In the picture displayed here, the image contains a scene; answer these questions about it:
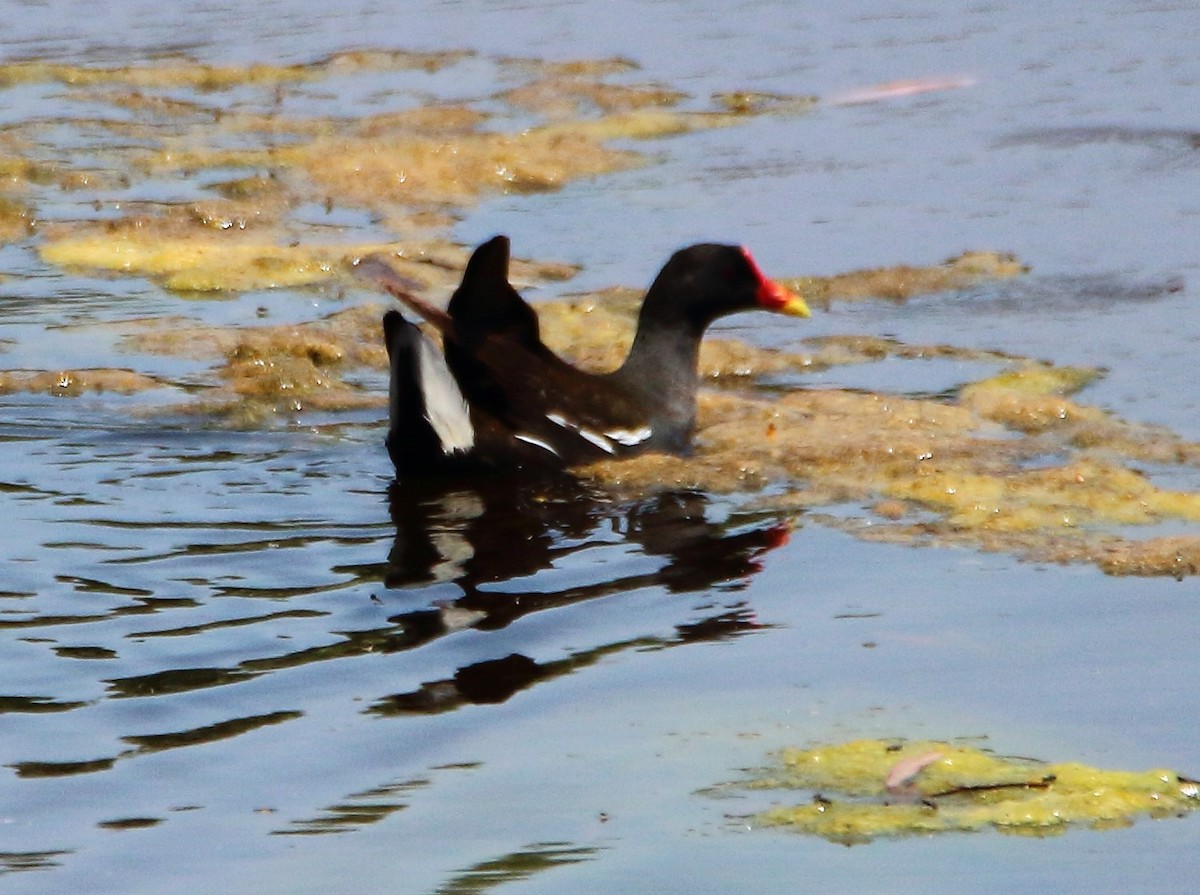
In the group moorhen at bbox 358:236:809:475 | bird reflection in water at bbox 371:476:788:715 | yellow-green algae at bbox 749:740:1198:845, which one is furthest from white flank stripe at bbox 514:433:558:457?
yellow-green algae at bbox 749:740:1198:845

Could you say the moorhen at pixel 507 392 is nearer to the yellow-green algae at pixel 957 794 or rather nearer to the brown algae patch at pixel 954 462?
the brown algae patch at pixel 954 462

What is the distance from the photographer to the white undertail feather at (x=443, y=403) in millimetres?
6410

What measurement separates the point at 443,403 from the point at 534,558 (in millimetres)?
820

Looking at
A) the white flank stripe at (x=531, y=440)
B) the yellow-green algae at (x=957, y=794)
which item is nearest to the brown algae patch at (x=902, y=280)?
the white flank stripe at (x=531, y=440)

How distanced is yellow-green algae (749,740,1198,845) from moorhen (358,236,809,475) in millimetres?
2500

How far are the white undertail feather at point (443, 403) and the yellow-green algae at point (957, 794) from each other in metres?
2.47

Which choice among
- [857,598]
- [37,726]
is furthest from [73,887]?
[857,598]

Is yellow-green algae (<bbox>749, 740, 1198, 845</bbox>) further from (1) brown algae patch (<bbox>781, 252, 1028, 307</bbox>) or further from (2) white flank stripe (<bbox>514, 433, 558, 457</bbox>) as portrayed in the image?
(1) brown algae patch (<bbox>781, 252, 1028, 307</bbox>)

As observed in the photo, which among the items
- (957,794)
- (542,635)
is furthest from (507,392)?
(957,794)

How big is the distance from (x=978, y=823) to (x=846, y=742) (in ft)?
1.49

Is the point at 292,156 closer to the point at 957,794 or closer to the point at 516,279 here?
the point at 516,279

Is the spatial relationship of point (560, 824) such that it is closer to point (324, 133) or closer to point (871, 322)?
point (871, 322)

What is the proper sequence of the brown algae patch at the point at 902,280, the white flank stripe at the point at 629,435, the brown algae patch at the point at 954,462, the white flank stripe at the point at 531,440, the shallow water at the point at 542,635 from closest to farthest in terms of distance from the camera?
the shallow water at the point at 542,635
the brown algae patch at the point at 954,462
the white flank stripe at the point at 531,440
the white flank stripe at the point at 629,435
the brown algae patch at the point at 902,280

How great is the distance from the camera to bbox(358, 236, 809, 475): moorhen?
649 centimetres
